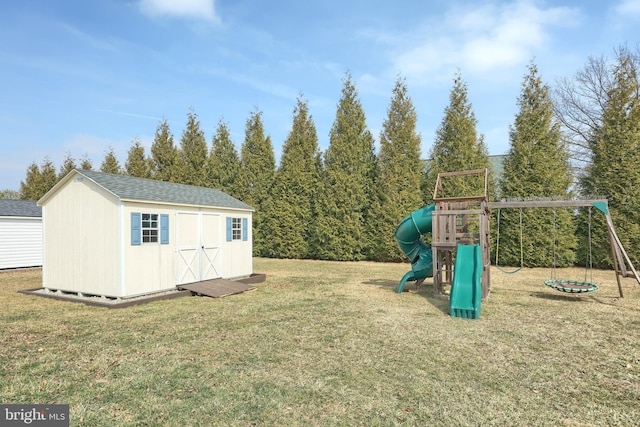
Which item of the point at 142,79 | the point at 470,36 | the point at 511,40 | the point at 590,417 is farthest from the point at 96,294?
the point at 511,40

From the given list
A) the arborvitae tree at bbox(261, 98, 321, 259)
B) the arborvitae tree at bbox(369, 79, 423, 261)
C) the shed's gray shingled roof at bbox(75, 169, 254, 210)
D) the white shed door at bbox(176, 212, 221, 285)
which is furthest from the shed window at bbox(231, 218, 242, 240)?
the arborvitae tree at bbox(369, 79, 423, 261)

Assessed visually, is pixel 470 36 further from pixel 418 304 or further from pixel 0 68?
pixel 0 68

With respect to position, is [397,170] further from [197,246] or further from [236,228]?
[197,246]

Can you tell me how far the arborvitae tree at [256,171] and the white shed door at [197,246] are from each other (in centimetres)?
927

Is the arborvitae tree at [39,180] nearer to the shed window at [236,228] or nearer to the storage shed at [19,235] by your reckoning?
the storage shed at [19,235]

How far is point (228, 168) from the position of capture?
72.5 ft

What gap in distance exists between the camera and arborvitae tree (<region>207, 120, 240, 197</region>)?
22.0m

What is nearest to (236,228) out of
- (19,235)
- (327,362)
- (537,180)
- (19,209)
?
(327,362)

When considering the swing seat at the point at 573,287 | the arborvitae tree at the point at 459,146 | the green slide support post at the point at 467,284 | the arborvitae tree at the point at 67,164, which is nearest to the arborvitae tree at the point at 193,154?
the arborvitae tree at the point at 67,164

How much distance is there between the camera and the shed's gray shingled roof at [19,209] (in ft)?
50.8

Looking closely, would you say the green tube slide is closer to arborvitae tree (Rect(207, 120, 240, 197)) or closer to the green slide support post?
the green slide support post

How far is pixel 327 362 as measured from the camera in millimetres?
4746

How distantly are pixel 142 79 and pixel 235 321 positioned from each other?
9.51 m

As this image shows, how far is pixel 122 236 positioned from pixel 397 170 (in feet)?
42.6
